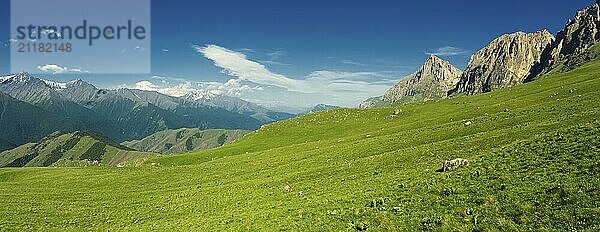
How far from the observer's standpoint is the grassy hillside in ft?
74.3

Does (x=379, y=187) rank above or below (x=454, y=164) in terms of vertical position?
below

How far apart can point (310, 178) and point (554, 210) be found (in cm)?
2655

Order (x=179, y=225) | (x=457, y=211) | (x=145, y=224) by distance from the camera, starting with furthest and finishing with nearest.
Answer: (x=145, y=224)
(x=179, y=225)
(x=457, y=211)

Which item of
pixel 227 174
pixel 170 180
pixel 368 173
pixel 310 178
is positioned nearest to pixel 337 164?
pixel 310 178

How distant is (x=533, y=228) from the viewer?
19312mm

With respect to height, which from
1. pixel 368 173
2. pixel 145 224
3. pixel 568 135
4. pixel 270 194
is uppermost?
pixel 568 135

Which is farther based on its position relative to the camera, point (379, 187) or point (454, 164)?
point (379, 187)

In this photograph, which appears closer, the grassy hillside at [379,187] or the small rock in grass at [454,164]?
the grassy hillside at [379,187]

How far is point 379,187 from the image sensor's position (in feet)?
107

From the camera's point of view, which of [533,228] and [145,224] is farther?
[145,224]

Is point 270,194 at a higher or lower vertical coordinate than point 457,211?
lower

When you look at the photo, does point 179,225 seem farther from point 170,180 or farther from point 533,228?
point 533,228

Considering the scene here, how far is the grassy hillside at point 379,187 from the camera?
22.7m

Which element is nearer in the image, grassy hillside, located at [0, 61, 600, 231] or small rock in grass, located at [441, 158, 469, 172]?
grassy hillside, located at [0, 61, 600, 231]
